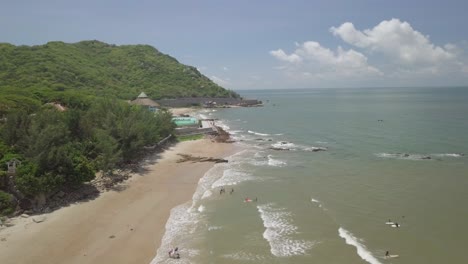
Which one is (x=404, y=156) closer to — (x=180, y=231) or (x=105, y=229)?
(x=180, y=231)

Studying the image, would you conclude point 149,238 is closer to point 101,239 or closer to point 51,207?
point 101,239

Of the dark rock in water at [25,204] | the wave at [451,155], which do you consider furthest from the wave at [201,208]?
the wave at [451,155]

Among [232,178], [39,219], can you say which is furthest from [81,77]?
[39,219]

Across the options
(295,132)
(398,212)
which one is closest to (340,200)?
(398,212)

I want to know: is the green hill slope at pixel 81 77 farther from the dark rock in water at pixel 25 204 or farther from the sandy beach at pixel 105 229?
the dark rock in water at pixel 25 204

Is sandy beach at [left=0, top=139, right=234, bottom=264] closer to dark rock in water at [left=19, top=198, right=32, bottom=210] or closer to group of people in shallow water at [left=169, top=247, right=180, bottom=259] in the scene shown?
group of people in shallow water at [left=169, top=247, right=180, bottom=259]

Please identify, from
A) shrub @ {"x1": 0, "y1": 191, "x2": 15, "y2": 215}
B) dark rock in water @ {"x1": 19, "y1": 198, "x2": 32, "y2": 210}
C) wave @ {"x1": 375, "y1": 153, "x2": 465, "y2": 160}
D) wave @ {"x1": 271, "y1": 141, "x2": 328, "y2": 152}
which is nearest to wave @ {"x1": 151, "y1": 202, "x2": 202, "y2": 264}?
dark rock in water @ {"x1": 19, "y1": 198, "x2": 32, "y2": 210}
